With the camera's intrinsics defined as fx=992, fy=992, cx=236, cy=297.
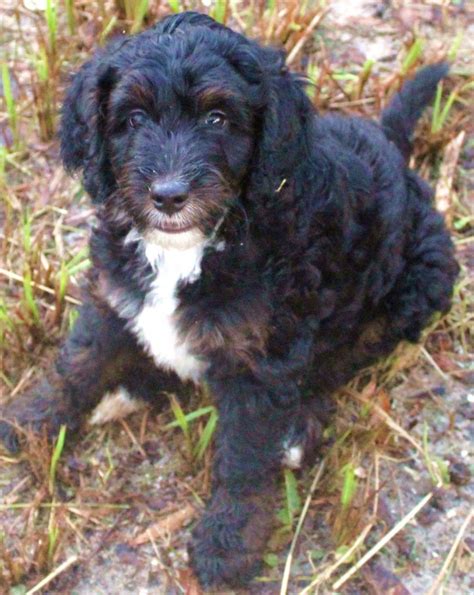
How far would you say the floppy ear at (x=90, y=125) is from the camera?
2.93 m

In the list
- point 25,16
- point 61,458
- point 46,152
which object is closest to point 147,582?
point 61,458

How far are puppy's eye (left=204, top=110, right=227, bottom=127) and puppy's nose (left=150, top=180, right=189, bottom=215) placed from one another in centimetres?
22

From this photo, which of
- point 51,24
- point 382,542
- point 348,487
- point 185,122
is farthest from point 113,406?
point 51,24

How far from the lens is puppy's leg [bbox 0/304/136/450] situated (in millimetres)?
3602

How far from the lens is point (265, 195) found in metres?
2.97

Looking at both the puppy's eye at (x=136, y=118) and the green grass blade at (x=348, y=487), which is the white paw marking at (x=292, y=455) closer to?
the green grass blade at (x=348, y=487)

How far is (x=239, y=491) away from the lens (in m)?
3.46

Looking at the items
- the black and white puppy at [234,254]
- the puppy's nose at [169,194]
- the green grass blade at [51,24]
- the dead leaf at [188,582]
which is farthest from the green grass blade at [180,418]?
the green grass blade at [51,24]

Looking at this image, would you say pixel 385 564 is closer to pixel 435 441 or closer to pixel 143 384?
pixel 435 441

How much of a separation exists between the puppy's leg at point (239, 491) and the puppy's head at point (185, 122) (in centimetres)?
70


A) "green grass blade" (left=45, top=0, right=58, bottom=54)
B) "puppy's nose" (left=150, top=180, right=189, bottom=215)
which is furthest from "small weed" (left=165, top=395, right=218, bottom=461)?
"green grass blade" (left=45, top=0, right=58, bottom=54)

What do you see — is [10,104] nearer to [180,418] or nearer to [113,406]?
[113,406]

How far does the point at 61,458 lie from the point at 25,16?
2.42 meters

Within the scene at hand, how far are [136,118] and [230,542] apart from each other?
1.52m
